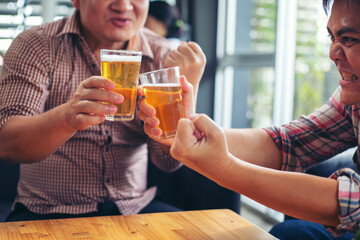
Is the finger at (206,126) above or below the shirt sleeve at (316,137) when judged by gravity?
above

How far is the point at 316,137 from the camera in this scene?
146 cm

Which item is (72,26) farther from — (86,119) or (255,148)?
(255,148)

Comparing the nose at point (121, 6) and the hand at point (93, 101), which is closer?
the hand at point (93, 101)

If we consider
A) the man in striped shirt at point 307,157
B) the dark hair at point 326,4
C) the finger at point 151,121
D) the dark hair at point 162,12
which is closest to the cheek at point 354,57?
the man in striped shirt at point 307,157

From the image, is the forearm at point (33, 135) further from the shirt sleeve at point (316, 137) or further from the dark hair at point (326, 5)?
the dark hair at point (326, 5)

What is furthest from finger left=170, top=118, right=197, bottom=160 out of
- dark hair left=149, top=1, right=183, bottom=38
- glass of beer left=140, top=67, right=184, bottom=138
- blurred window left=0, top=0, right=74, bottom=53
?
blurred window left=0, top=0, right=74, bottom=53

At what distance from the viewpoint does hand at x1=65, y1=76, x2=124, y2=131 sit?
3.92ft

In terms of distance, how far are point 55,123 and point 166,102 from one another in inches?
18.5

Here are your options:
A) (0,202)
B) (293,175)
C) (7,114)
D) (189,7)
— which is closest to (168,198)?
(0,202)

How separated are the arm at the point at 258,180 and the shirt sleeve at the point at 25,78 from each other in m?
0.89

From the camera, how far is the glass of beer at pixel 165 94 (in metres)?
1.16

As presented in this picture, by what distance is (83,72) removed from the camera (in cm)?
183

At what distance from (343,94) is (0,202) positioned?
71.7 inches

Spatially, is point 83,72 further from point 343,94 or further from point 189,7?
point 189,7
